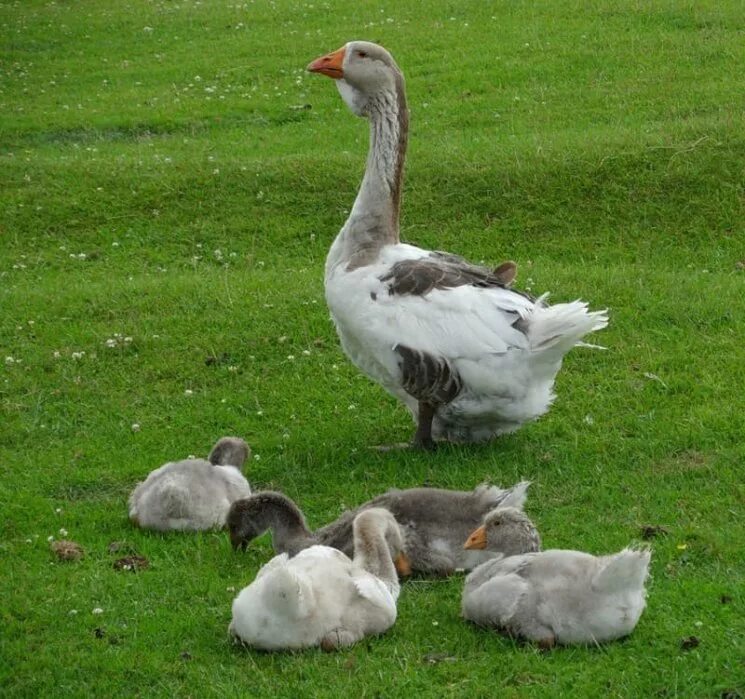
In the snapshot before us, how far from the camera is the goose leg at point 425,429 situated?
10.5 metres

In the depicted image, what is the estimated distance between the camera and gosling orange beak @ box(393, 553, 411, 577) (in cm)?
828

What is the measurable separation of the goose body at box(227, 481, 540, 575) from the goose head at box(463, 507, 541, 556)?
222 millimetres

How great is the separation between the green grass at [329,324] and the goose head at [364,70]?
2755mm

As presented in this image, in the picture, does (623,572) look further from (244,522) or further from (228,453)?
(228,453)

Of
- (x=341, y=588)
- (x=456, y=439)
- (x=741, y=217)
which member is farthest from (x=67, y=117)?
(x=341, y=588)

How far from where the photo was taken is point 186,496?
9258 millimetres

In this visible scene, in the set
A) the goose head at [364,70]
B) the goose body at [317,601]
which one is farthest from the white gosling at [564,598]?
the goose head at [364,70]

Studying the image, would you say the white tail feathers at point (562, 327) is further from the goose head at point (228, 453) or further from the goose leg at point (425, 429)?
the goose head at point (228, 453)

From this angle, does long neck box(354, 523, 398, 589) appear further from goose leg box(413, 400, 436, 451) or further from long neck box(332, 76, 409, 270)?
long neck box(332, 76, 409, 270)

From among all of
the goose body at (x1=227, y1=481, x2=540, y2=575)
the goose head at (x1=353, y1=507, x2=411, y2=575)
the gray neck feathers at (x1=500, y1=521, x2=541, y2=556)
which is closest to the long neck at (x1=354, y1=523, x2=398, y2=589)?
the goose head at (x1=353, y1=507, x2=411, y2=575)

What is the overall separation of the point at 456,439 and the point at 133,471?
2.60 metres

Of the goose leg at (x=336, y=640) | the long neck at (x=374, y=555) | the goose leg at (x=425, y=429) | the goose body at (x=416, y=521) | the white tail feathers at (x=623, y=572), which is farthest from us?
the goose leg at (x=425, y=429)

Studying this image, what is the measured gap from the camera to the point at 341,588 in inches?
290

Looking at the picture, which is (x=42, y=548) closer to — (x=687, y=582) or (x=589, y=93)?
(x=687, y=582)
